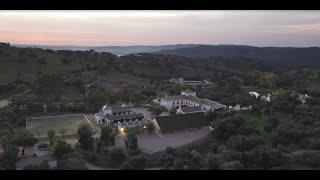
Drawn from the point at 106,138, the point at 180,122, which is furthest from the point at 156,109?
the point at 106,138

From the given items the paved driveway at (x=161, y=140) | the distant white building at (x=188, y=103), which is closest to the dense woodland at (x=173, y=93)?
the paved driveway at (x=161, y=140)

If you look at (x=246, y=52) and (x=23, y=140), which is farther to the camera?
(x=246, y=52)

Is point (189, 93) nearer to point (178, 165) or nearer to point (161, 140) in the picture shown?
point (161, 140)

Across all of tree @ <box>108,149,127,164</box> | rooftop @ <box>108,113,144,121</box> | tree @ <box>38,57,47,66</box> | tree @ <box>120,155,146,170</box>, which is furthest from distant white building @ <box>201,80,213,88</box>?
tree @ <box>120,155,146,170</box>

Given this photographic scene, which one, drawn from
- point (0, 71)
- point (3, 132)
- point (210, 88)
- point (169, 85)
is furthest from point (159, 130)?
point (0, 71)

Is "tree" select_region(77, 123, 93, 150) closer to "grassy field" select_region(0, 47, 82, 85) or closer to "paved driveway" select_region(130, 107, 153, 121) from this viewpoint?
"paved driveway" select_region(130, 107, 153, 121)

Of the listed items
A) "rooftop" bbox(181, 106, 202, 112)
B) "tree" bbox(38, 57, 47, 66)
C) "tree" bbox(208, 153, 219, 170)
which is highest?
"tree" bbox(38, 57, 47, 66)
